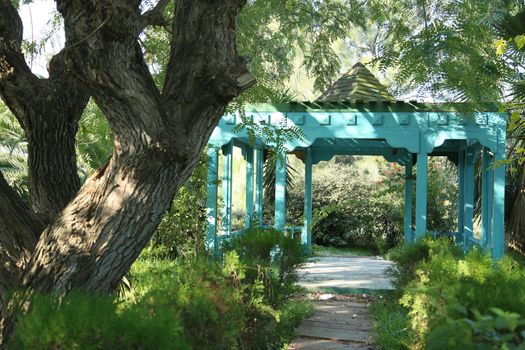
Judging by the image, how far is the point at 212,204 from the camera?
28.8ft

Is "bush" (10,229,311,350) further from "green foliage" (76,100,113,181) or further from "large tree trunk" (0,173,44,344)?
"green foliage" (76,100,113,181)

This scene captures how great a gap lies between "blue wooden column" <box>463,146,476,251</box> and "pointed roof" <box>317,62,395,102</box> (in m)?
2.09

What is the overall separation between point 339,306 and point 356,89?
4010mm

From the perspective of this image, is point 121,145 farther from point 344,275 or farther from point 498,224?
point 344,275

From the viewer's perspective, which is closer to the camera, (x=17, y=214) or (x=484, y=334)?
(x=484, y=334)

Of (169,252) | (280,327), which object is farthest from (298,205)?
(280,327)

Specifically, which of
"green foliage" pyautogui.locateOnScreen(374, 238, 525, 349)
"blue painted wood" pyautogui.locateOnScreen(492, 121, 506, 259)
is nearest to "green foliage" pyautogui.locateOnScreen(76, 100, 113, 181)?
"green foliage" pyautogui.locateOnScreen(374, 238, 525, 349)

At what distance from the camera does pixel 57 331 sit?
7.30 ft

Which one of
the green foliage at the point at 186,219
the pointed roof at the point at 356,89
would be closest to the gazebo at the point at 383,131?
the green foliage at the point at 186,219

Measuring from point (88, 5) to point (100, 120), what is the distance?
4.45m

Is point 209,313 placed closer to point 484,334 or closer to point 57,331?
point 57,331

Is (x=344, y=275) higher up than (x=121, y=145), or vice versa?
(x=121, y=145)

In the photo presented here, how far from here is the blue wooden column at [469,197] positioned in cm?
1091

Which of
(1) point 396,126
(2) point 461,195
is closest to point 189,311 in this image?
(1) point 396,126
